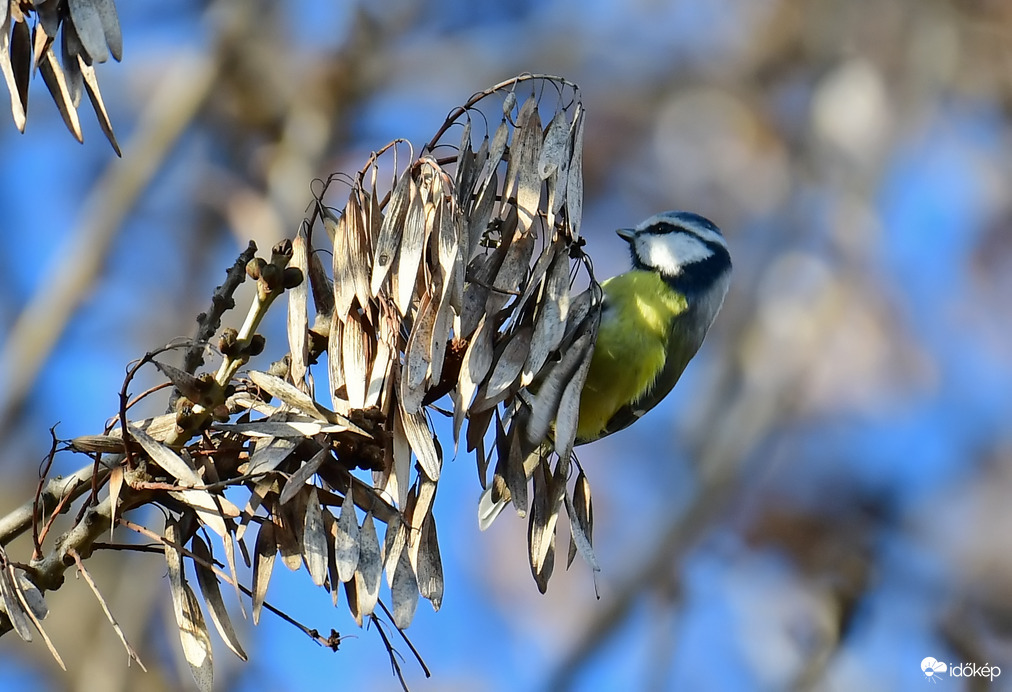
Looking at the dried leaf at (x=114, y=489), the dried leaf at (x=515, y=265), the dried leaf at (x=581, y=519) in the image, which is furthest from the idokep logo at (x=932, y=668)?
the dried leaf at (x=114, y=489)

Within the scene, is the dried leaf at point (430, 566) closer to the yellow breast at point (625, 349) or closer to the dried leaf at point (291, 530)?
the dried leaf at point (291, 530)

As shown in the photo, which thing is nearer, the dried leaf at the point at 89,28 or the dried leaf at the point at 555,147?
the dried leaf at the point at 89,28

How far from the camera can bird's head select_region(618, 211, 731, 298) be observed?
8.79 ft

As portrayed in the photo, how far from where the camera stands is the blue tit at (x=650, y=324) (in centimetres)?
243

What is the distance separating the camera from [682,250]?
9.16 feet

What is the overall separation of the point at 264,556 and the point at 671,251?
1.70 meters

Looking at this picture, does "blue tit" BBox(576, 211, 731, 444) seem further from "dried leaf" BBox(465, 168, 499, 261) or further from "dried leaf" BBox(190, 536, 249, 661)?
"dried leaf" BBox(190, 536, 249, 661)

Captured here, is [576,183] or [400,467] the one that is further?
[576,183]

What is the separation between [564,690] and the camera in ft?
16.1

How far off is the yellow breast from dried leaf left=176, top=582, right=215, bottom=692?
1203 mm

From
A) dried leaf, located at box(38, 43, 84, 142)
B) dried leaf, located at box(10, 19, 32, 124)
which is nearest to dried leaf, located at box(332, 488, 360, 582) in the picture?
dried leaf, located at box(38, 43, 84, 142)

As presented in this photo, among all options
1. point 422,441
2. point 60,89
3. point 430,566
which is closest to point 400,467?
point 422,441

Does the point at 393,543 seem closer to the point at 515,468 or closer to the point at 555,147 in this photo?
the point at 515,468

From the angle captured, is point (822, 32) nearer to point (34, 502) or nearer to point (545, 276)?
point (545, 276)
